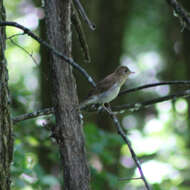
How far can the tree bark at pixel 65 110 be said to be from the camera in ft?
5.63

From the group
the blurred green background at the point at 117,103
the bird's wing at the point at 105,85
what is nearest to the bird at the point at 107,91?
the bird's wing at the point at 105,85

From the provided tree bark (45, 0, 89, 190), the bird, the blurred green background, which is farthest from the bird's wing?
tree bark (45, 0, 89, 190)

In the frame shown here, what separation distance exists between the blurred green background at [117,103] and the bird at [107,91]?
0.36 m

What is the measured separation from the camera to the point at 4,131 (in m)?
1.87

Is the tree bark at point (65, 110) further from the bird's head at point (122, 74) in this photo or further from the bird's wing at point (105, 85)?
the bird's head at point (122, 74)

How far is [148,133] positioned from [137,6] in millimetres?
3678

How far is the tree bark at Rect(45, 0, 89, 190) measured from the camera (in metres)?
1.72

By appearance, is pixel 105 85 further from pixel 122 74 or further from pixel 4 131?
pixel 4 131

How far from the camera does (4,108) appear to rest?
188cm

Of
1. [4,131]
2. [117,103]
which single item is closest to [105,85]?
[4,131]

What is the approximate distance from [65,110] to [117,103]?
17.9 ft

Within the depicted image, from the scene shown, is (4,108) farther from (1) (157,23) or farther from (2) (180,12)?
(1) (157,23)

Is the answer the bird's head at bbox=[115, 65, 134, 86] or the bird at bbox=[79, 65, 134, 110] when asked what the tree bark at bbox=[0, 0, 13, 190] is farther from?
the bird's head at bbox=[115, 65, 134, 86]

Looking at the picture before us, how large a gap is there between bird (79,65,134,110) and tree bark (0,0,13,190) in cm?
164
